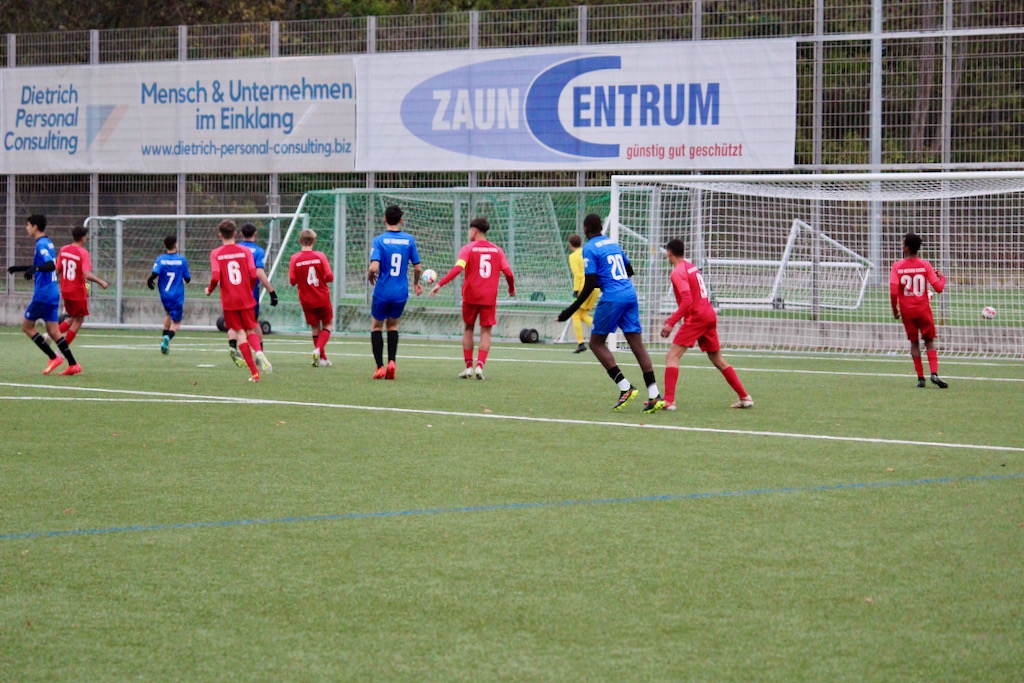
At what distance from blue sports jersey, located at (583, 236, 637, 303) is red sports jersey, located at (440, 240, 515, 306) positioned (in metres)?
2.93

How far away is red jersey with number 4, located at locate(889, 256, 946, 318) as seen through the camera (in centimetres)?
1452

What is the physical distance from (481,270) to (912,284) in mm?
4865

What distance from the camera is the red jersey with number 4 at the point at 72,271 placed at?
1670 centimetres

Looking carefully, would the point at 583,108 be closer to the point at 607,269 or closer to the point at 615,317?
the point at 607,269

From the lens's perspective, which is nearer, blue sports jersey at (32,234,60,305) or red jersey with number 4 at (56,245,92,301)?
blue sports jersey at (32,234,60,305)

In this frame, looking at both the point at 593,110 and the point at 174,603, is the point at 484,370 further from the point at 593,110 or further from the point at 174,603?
the point at 174,603

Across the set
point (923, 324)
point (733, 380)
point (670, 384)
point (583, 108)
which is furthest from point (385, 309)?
point (583, 108)

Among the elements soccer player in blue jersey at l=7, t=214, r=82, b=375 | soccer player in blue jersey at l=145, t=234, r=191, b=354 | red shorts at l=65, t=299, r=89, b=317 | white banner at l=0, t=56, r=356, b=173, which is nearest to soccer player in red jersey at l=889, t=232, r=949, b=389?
soccer player in blue jersey at l=7, t=214, r=82, b=375

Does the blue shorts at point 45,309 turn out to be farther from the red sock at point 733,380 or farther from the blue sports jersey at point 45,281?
the red sock at point 733,380

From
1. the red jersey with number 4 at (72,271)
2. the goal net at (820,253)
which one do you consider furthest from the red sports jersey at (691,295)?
the red jersey with number 4 at (72,271)

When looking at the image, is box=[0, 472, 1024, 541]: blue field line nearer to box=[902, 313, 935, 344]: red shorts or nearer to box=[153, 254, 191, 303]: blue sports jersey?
box=[902, 313, 935, 344]: red shorts

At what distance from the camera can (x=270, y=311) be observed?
25.0m

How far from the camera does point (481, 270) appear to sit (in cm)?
1552

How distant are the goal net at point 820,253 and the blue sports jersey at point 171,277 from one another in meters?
6.59
